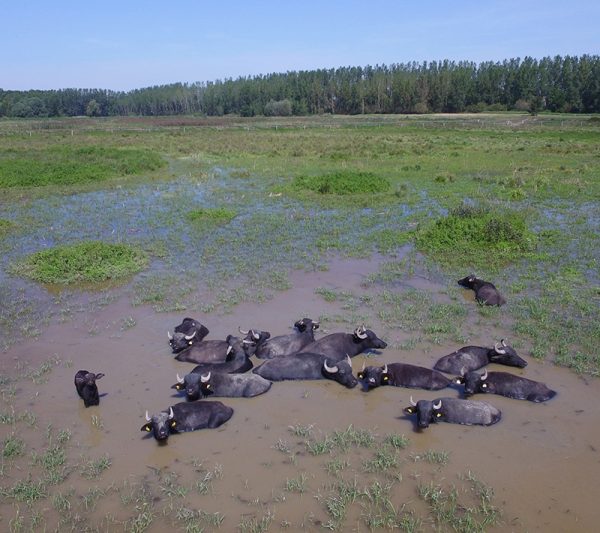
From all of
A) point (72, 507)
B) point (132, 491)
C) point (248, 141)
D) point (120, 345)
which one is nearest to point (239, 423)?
point (132, 491)

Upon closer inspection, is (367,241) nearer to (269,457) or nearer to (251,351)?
(251,351)

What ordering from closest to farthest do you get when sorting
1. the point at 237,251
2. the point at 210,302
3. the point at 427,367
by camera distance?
the point at 427,367
the point at 210,302
the point at 237,251

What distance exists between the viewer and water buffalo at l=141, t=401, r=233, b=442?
253 inches

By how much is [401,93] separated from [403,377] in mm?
101599

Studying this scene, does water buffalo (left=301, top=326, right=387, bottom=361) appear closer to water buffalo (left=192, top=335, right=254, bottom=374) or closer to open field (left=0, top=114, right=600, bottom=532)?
open field (left=0, top=114, right=600, bottom=532)

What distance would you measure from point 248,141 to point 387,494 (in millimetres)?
40965

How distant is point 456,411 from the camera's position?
6.81 meters

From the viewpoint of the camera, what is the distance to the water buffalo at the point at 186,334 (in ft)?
28.1

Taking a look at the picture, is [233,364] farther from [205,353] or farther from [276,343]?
[276,343]

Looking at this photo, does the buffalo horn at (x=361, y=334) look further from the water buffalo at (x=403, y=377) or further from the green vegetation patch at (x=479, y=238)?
the green vegetation patch at (x=479, y=238)

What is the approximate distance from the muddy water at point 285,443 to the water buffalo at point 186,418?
0.12m

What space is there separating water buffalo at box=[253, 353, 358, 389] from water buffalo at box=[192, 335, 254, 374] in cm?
24

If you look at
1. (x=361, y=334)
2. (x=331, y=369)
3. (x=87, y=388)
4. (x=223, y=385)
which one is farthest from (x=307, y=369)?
(x=87, y=388)

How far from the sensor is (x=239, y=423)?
6.88 m
